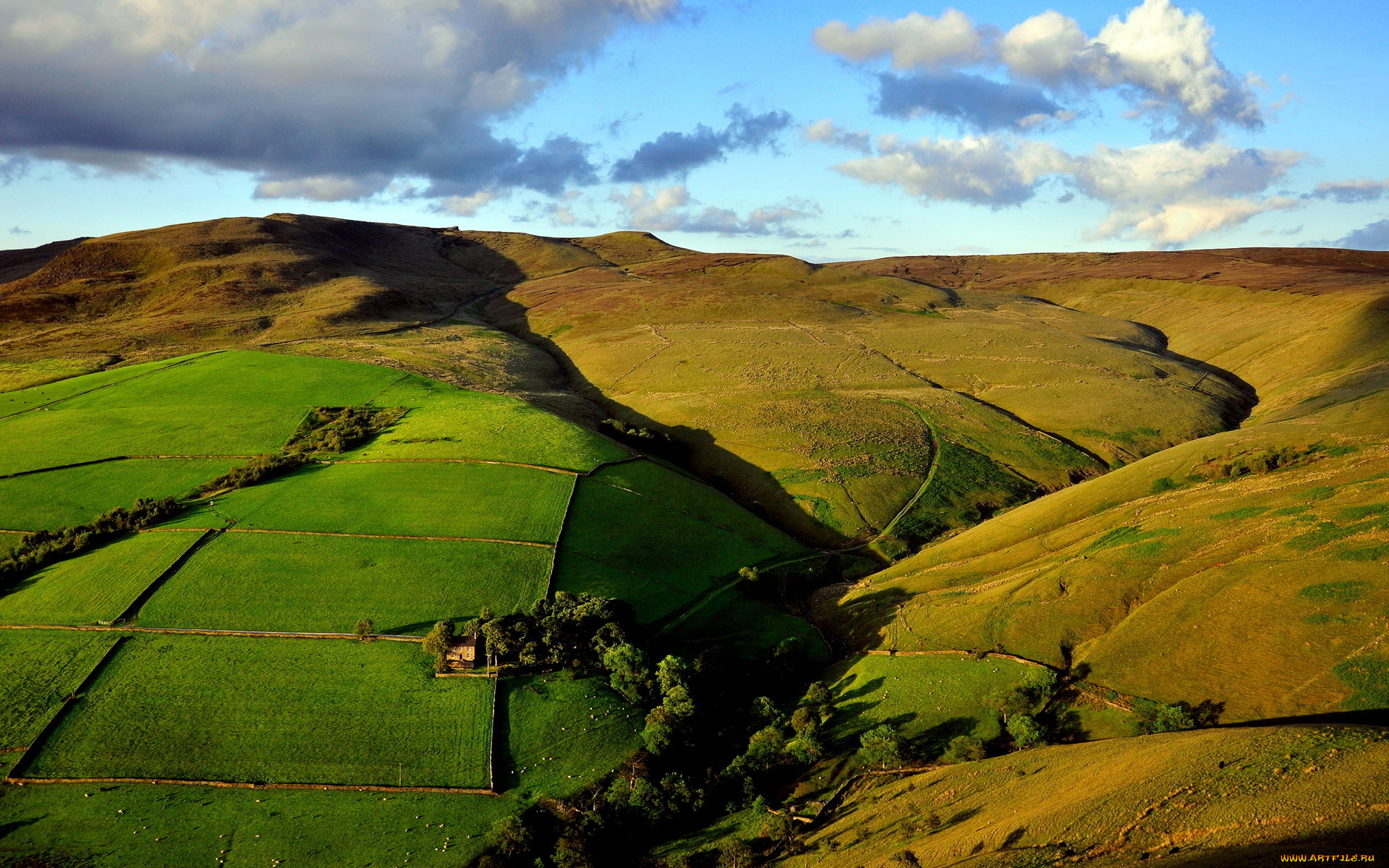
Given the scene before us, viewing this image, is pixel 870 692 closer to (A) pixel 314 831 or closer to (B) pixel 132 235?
(A) pixel 314 831

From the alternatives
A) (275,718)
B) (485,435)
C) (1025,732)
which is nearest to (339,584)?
(275,718)

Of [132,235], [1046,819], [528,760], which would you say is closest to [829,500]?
[528,760]

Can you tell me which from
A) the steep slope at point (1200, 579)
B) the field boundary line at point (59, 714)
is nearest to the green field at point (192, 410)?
the field boundary line at point (59, 714)

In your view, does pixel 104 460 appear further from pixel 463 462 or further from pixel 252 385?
pixel 463 462

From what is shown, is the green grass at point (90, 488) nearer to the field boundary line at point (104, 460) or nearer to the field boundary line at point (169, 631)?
the field boundary line at point (104, 460)

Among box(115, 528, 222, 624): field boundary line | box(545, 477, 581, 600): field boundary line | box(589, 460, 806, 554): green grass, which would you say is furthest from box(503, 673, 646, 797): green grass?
box(589, 460, 806, 554): green grass

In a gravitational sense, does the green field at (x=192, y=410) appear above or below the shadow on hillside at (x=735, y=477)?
above
